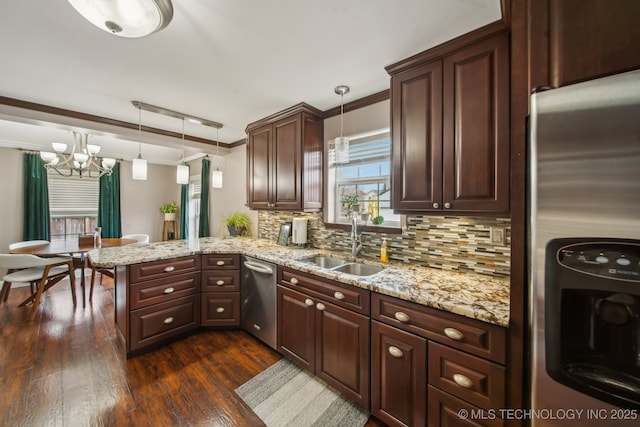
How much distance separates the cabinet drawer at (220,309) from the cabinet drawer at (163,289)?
18cm

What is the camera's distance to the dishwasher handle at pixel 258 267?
2316mm

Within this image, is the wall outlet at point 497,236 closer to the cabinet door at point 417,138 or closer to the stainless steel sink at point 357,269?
the cabinet door at point 417,138

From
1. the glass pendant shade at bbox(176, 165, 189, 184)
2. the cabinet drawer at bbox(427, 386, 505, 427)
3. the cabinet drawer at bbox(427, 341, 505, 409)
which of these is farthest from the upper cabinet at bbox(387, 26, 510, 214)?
the glass pendant shade at bbox(176, 165, 189, 184)

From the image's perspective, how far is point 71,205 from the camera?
467 centimetres

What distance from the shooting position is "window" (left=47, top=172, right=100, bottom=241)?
452 cm

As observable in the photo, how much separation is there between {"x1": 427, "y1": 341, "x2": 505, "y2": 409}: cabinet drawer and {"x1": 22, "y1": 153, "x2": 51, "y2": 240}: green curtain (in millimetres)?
6121

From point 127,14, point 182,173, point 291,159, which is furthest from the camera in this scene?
point 182,173

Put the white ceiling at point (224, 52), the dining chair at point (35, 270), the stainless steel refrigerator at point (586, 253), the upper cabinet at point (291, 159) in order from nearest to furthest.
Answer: the stainless steel refrigerator at point (586, 253)
the white ceiling at point (224, 52)
the upper cabinet at point (291, 159)
the dining chair at point (35, 270)

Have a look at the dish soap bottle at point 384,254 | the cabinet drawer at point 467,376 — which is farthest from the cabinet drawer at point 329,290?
the dish soap bottle at point 384,254

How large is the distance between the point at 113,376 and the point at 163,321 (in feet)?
1.66

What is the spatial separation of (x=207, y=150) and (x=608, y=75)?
4292mm

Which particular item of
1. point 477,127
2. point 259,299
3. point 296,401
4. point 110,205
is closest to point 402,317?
point 296,401

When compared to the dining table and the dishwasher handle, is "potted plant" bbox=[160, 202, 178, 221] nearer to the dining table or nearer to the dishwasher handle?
the dining table

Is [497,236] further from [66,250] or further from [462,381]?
[66,250]
